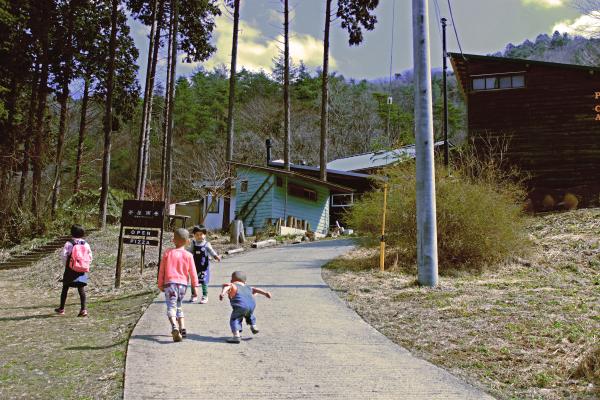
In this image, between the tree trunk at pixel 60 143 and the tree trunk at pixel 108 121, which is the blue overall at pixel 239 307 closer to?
the tree trunk at pixel 108 121

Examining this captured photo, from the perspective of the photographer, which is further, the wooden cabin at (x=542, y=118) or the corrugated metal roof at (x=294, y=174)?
the corrugated metal roof at (x=294, y=174)

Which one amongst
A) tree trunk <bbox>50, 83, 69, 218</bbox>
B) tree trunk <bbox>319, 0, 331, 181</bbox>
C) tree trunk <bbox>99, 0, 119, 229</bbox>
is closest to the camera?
tree trunk <bbox>99, 0, 119, 229</bbox>

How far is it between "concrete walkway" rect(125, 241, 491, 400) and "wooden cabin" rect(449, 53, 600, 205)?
17.0 m

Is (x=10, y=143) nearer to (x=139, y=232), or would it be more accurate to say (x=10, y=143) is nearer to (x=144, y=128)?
(x=144, y=128)

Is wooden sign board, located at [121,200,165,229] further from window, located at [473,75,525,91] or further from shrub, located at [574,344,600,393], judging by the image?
window, located at [473,75,525,91]

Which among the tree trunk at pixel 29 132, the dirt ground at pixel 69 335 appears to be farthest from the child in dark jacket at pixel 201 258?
the tree trunk at pixel 29 132

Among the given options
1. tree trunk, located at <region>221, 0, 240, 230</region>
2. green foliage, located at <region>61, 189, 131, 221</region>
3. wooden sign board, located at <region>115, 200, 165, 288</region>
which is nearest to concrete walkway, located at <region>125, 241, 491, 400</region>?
wooden sign board, located at <region>115, 200, 165, 288</region>

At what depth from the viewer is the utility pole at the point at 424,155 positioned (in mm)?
10211

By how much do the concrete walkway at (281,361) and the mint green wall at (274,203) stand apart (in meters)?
17.3

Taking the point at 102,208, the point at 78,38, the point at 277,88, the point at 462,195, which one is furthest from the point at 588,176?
the point at 277,88

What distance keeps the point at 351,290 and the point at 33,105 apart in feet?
75.0

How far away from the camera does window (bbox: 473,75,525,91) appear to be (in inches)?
923

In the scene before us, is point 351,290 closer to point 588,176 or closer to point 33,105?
point 588,176

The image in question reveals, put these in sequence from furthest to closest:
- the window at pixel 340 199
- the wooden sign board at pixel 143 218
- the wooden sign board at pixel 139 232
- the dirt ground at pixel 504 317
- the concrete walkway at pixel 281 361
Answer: the window at pixel 340 199 < the wooden sign board at pixel 139 232 < the wooden sign board at pixel 143 218 < the dirt ground at pixel 504 317 < the concrete walkway at pixel 281 361
